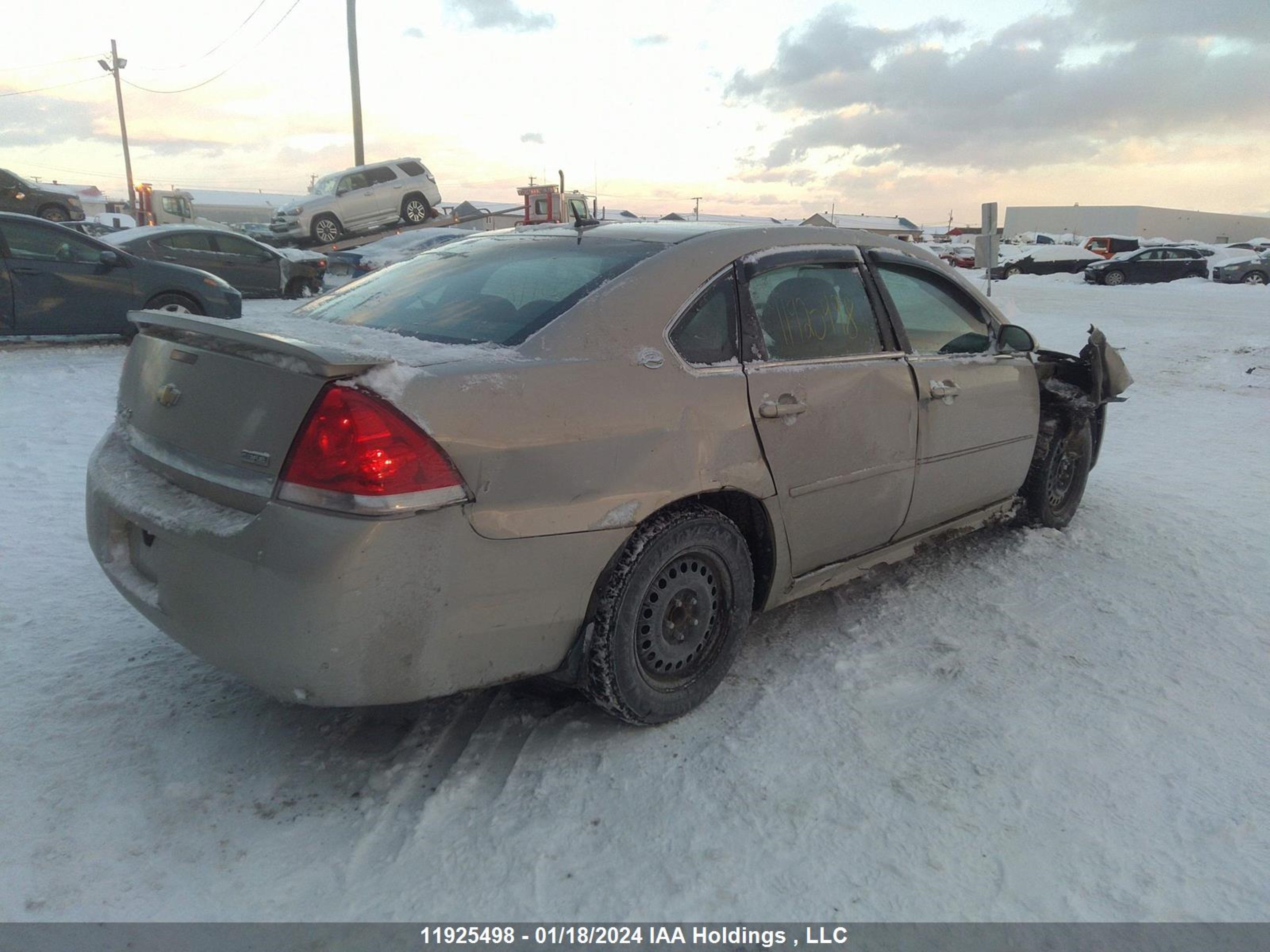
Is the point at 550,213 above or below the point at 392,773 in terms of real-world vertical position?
above

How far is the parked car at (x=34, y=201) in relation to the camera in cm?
2355

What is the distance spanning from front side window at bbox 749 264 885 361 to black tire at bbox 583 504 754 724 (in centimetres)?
73

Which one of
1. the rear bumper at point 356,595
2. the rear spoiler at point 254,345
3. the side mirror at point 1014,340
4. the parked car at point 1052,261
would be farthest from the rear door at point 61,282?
the parked car at point 1052,261

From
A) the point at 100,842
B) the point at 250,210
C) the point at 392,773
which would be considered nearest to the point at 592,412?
the point at 392,773

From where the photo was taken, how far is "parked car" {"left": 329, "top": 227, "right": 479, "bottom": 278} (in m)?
19.2

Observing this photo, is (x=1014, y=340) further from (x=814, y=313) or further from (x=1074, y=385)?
(x=814, y=313)

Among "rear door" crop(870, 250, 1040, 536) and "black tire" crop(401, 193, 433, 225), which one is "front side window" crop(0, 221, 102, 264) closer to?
"rear door" crop(870, 250, 1040, 536)

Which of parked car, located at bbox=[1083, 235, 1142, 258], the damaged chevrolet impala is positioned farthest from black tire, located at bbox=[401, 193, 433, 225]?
parked car, located at bbox=[1083, 235, 1142, 258]

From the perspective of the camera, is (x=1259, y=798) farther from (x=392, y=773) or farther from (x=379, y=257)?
(x=379, y=257)

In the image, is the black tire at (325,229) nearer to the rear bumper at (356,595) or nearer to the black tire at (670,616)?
the rear bumper at (356,595)

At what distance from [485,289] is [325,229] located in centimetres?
2089

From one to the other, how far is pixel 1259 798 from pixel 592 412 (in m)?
2.24

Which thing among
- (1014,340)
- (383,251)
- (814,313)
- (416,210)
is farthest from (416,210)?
(814,313)
